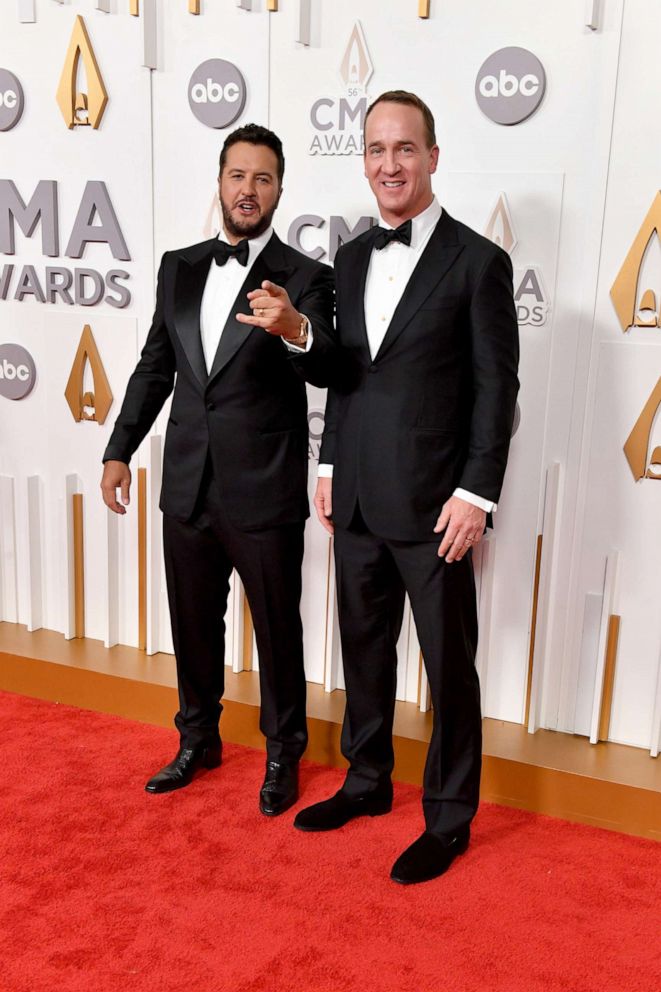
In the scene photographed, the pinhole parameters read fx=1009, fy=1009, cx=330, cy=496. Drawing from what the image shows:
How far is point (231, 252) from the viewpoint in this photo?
251 cm

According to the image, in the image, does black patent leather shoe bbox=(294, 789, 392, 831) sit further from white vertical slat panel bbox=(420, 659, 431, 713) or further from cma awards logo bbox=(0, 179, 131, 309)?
cma awards logo bbox=(0, 179, 131, 309)

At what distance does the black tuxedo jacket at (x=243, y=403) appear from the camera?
8.22 feet

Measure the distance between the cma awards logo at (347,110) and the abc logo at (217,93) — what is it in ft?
0.83

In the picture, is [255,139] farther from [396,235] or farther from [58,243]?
[58,243]

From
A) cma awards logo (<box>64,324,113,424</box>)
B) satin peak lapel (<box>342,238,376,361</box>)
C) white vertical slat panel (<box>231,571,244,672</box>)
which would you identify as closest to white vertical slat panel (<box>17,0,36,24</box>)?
cma awards logo (<box>64,324,113,424</box>)

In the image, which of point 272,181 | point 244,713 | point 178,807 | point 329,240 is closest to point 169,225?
point 329,240

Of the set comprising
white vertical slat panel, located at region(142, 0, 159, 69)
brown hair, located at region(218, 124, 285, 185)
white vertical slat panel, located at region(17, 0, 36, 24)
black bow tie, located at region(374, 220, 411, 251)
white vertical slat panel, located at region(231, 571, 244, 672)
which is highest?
white vertical slat panel, located at region(17, 0, 36, 24)

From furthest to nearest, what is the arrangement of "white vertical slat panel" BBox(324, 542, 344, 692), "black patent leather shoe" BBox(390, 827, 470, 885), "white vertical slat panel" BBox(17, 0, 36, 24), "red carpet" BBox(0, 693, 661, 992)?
1. "white vertical slat panel" BBox(17, 0, 36, 24)
2. "white vertical slat panel" BBox(324, 542, 344, 692)
3. "black patent leather shoe" BBox(390, 827, 470, 885)
4. "red carpet" BBox(0, 693, 661, 992)

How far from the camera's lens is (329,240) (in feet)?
9.83

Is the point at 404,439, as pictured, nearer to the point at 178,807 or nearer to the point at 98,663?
the point at 178,807

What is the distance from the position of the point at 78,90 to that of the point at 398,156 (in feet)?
4.98

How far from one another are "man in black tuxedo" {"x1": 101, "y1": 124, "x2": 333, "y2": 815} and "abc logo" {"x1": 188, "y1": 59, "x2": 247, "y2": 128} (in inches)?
23.2

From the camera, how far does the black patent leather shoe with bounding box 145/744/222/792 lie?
277 cm

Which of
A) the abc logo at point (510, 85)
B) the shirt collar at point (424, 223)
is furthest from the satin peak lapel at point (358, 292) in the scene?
the abc logo at point (510, 85)
